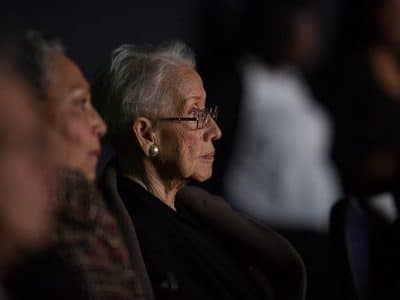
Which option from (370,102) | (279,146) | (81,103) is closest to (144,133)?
(81,103)

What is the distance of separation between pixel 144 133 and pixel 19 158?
1279 mm

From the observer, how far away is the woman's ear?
290cm

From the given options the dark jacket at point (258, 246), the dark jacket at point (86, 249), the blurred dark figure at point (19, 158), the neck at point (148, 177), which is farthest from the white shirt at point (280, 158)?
the blurred dark figure at point (19, 158)

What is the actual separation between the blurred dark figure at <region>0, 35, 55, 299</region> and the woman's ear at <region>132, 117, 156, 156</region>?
1201mm

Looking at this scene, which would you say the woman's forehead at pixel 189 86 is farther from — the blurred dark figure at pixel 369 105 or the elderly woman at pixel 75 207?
the blurred dark figure at pixel 369 105

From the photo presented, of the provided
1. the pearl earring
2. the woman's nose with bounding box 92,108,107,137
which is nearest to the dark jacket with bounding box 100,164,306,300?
the pearl earring

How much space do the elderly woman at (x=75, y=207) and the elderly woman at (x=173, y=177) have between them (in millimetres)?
151

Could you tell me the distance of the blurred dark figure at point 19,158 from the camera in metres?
1.63

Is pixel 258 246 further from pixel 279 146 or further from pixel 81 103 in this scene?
pixel 279 146

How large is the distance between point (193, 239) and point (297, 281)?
0.36m

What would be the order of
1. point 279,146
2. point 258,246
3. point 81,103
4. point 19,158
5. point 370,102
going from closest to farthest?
point 19,158, point 81,103, point 258,246, point 279,146, point 370,102

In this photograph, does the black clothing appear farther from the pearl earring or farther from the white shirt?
the white shirt

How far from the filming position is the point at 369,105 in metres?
4.91

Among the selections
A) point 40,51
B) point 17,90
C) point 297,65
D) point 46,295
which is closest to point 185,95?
point 40,51
